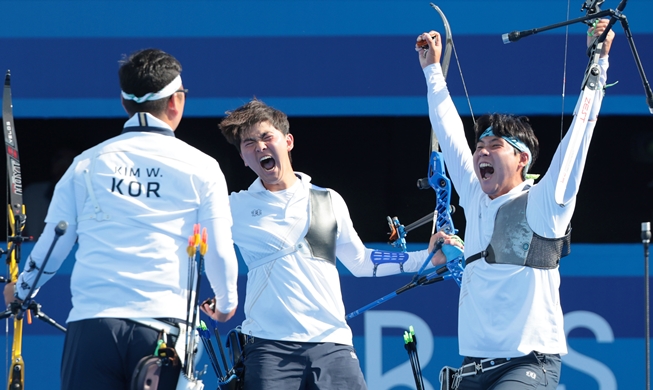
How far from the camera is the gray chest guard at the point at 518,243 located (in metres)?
3.02

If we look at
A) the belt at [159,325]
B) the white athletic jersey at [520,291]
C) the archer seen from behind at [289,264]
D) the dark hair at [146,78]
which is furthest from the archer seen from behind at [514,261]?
the dark hair at [146,78]

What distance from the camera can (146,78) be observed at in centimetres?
259

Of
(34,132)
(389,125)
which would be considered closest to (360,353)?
(389,125)

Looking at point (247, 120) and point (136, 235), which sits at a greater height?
point (247, 120)

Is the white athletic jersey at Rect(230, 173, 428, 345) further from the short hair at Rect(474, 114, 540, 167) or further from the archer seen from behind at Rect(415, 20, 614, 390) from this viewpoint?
the short hair at Rect(474, 114, 540, 167)

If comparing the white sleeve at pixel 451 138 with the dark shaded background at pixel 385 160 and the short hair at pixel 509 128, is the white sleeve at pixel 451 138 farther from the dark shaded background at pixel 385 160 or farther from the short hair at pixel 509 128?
the dark shaded background at pixel 385 160

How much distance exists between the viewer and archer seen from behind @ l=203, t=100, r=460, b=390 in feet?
10.4

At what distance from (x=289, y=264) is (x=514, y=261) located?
2.62 ft

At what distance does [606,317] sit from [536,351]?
1537 mm

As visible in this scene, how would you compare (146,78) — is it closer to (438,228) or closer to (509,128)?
(509,128)

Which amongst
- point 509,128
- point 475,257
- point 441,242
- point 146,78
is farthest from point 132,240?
point 509,128

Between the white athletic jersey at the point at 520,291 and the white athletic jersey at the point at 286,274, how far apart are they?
0.49 m

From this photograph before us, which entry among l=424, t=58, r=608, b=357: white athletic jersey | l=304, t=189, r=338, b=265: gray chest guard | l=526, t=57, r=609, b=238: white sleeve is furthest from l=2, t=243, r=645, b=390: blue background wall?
l=526, t=57, r=609, b=238: white sleeve

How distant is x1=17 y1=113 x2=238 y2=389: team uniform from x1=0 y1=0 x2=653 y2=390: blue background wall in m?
1.92
